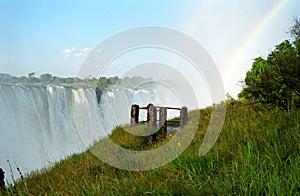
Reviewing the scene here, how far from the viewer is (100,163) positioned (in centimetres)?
616

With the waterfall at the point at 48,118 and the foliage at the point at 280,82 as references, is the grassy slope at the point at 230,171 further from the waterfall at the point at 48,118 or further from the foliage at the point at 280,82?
the waterfall at the point at 48,118

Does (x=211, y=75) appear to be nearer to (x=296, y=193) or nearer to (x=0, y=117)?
(x=296, y=193)

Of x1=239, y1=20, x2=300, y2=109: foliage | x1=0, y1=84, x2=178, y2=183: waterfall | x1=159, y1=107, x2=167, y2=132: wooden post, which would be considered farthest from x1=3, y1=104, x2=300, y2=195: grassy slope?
x1=0, y1=84, x2=178, y2=183: waterfall

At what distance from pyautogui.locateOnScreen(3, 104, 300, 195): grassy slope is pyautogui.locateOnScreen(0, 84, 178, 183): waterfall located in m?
16.8

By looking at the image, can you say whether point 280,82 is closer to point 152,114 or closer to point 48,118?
point 152,114

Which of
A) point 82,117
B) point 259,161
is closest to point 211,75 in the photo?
point 259,161

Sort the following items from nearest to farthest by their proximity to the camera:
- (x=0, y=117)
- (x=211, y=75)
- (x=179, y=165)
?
(x=179, y=165) → (x=211, y=75) → (x=0, y=117)

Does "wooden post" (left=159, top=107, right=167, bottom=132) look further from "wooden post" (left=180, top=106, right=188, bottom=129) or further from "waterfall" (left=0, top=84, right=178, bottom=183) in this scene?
"waterfall" (left=0, top=84, right=178, bottom=183)

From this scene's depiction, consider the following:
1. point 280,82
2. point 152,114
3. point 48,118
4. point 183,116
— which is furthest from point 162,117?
point 48,118

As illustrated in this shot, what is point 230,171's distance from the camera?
11.9ft

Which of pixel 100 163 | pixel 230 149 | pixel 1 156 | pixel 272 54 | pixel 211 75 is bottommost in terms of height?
pixel 1 156

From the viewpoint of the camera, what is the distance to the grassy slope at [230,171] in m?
3.06

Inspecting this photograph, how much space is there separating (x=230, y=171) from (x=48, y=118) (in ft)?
74.7

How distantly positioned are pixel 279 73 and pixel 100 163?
4.27m
